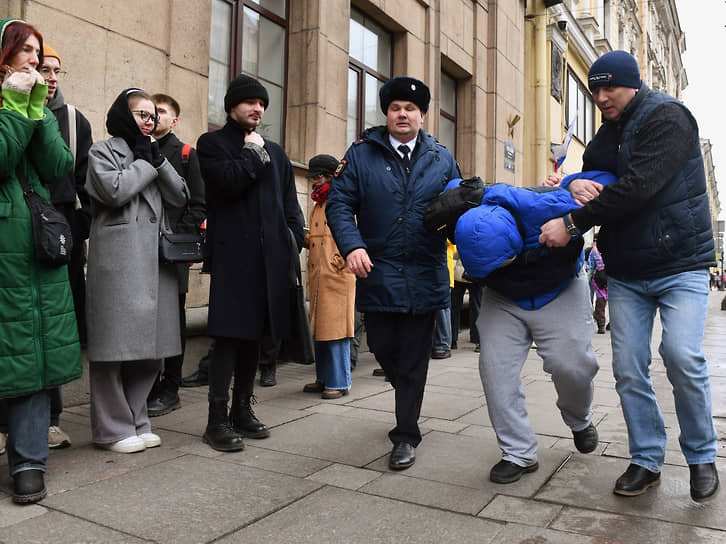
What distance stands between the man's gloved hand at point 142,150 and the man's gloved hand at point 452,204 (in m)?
1.52

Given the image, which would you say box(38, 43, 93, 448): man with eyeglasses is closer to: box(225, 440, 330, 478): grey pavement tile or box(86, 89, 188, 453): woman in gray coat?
box(86, 89, 188, 453): woman in gray coat

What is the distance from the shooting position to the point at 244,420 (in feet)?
12.7

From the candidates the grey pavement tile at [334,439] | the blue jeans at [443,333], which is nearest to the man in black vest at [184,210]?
the grey pavement tile at [334,439]

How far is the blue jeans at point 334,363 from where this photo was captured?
5160 mm

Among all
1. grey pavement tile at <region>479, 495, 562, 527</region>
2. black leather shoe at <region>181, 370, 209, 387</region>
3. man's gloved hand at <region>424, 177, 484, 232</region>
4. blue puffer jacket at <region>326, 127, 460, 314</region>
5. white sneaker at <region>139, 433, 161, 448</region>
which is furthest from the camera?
black leather shoe at <region>181, 370, 209, 387</region>

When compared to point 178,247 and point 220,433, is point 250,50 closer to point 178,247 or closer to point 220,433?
point 178,247

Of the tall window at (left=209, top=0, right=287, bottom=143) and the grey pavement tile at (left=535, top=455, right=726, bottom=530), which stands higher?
the tall window at (left=209, top=0, right=287, bottom=143)

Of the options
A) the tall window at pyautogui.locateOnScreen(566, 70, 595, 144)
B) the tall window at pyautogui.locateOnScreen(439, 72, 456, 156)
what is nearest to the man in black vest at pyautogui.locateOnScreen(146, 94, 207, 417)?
the tall window at pyautogui.locateOnScreen(439, 72, 456, 156)

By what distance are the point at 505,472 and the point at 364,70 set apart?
7359 mm

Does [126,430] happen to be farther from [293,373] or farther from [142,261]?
[293,373]

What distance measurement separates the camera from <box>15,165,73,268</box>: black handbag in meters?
2.90

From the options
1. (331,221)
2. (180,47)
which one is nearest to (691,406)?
(331,221)

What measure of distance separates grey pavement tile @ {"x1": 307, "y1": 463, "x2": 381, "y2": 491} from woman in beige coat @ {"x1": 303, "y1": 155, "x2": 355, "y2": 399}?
1786 millimetres

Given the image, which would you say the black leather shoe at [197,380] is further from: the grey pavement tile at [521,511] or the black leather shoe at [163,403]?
the grey pavement tile at [521,511]
